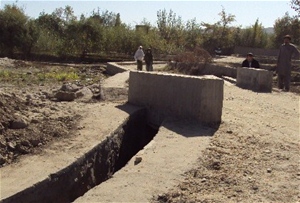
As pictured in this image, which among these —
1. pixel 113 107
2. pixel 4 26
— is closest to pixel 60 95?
pixel 113 107

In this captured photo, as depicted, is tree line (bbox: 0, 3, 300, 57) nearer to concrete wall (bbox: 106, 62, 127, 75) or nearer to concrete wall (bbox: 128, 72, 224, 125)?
concrete wall (bbox: 106, 62, 127, 75)

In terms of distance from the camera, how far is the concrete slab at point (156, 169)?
4.30m

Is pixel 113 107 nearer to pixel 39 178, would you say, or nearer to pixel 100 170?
pixel 100 170

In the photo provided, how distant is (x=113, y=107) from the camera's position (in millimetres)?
8586

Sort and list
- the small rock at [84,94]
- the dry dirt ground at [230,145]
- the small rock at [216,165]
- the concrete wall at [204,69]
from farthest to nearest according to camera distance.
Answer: the concrete wall at [204,69] → the small rock at [84,94] → the small rock at [216,165] → the dry dirt ground at [230,145]

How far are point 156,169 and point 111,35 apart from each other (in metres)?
26.1

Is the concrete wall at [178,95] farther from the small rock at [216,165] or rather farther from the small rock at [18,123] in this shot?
the small rock at [18,123]

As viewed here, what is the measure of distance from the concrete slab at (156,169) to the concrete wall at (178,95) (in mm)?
557

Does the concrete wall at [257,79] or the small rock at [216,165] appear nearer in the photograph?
the small rock at [216,165]

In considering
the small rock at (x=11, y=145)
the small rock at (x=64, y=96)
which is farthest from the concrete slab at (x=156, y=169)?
the small rock at (x=64, y=96)

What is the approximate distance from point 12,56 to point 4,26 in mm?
Result: 1900

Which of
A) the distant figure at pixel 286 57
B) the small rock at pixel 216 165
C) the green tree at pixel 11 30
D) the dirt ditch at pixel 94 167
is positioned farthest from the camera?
the green tree at pixel 11 30

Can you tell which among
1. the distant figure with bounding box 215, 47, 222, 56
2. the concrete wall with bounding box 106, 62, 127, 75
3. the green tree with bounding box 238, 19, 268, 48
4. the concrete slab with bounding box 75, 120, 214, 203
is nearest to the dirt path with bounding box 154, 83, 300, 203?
the concrete slab with bounding box 75, 120, 214, 203

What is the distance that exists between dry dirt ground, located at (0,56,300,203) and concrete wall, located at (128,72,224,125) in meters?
0.39
